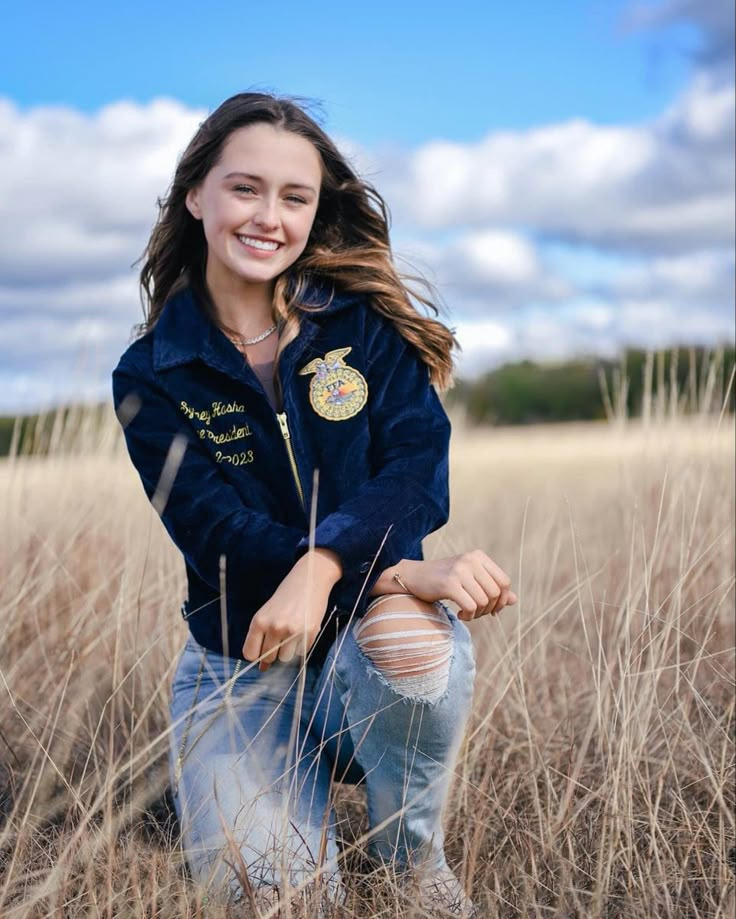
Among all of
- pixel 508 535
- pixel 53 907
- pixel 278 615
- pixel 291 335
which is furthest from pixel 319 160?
pixel 508 535

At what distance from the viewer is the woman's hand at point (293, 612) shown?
5.66ft

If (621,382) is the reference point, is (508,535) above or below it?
below

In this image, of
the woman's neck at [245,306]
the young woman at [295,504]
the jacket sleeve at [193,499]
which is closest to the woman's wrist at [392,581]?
the young woman at [295,504]

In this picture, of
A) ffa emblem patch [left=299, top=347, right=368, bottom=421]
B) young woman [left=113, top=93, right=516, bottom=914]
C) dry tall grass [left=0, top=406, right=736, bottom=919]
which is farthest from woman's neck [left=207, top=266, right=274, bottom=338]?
dry tall grass [left=0, top=406, right=736, bottom=919]

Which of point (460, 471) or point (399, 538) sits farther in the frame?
point (460, 471)

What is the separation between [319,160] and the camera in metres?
2.27

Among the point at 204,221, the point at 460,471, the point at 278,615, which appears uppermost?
the point at 204,221

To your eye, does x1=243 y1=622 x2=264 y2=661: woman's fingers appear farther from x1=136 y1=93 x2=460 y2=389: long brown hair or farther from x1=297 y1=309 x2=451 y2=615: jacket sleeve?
x1=136 y1=93 x2=460 y2=389: long brown hair

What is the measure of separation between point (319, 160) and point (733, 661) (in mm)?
1800

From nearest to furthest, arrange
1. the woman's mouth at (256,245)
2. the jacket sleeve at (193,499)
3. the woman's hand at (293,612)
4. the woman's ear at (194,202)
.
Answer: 1. the woman's hand at (293,612)
2. the jacket sleeve at (193,499)
3. the woman's mouth at (256,245)
4. the woman's ear at (194,202)

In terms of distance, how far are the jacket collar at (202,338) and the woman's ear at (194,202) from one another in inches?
8.4

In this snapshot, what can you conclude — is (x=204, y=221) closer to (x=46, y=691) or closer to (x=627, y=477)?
(x=46, y=691)

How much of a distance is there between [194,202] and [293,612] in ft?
3.35

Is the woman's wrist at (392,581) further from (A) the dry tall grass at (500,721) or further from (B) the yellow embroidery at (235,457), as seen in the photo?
(B) the yellow embroidery at (235,457)
